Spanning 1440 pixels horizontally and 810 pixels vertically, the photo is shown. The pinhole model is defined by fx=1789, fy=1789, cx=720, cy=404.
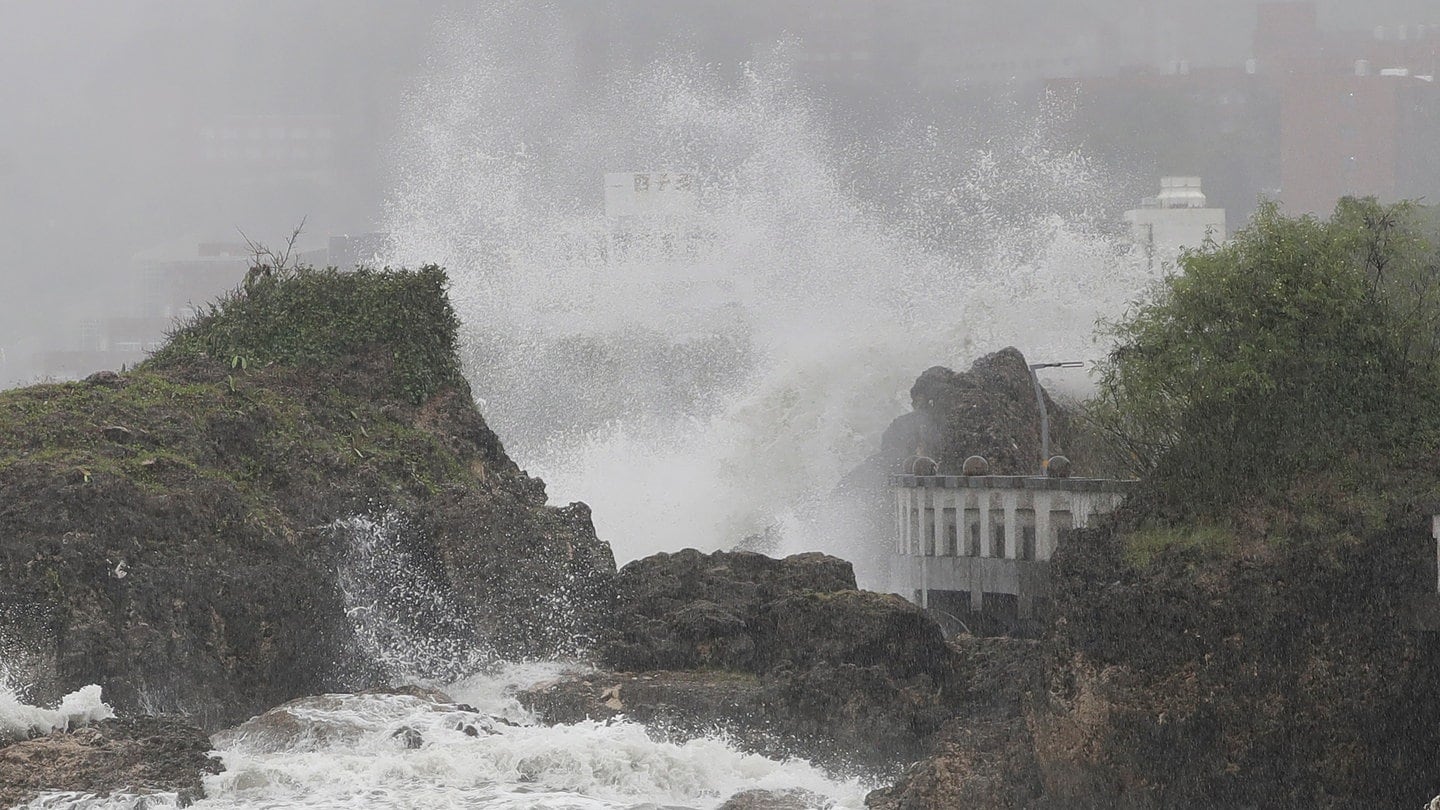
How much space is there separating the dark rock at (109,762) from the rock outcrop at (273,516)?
139 centimetres

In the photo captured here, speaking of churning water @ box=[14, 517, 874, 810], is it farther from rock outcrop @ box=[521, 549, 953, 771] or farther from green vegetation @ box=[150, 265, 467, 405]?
green vegetation @ box=[150, 265, 467, 405]

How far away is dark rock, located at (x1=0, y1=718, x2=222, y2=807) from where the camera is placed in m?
14.4

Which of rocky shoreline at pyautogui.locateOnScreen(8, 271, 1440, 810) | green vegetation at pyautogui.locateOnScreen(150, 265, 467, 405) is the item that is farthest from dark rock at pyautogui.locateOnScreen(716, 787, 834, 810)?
green vegetation at pyautogui.locateOnScreen(150, 265, 467, 405)

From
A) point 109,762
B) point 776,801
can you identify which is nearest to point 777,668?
point 776,801

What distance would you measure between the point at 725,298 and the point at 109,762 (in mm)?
38095

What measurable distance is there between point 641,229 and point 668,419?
16391mm

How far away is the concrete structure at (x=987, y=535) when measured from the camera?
72.7ft

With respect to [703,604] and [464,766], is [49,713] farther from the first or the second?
[703,604]

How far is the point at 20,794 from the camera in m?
14.1

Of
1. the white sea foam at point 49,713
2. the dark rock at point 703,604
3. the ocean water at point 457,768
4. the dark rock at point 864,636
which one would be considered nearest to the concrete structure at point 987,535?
the dark rock at point 703,604

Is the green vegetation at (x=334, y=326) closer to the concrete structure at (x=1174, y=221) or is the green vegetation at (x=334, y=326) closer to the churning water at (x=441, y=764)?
the churning water at (x=441, y=764)

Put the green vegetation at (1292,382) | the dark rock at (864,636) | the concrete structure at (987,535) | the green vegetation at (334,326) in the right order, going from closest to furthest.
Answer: the green vegetation at (1292,382)
the dark rock at (864,636)
the concrete structure at (987,535)
the green vegetation at (334,326)

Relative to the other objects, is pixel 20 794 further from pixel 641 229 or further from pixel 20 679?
pixel 641 229

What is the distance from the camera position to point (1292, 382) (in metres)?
15.7
